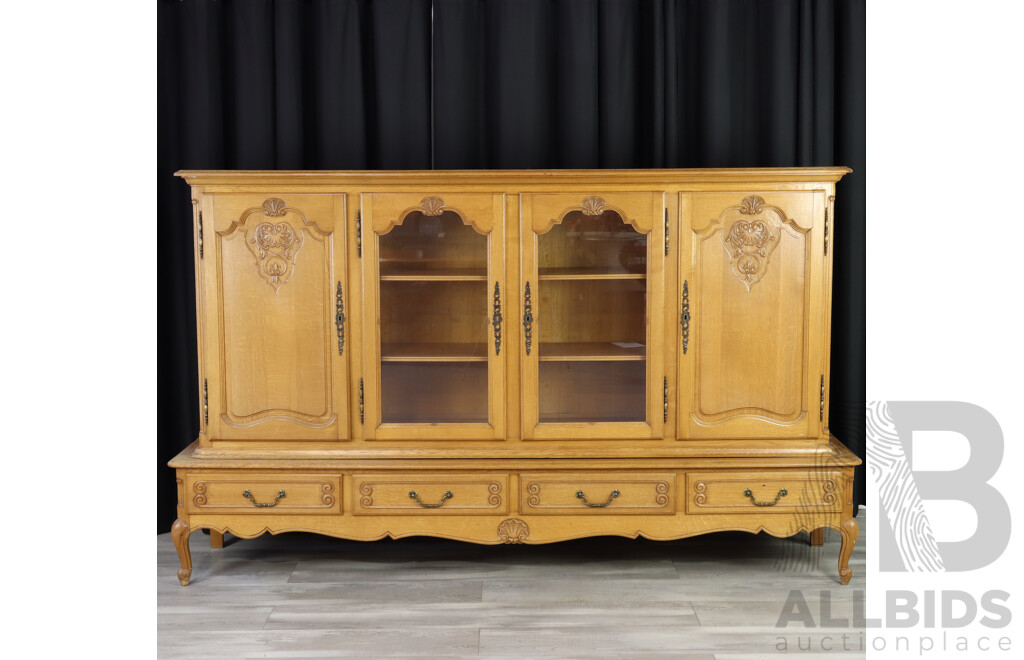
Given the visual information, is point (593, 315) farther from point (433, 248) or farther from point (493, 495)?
point (493, 495)

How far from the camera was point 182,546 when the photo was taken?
9.53 ft

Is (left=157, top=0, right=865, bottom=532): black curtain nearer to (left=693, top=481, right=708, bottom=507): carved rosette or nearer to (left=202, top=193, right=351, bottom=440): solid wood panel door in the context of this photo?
(left=202, top=193, right=351, bottom=440): solid wood panel door

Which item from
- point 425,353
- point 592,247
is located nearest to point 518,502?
point 425,353

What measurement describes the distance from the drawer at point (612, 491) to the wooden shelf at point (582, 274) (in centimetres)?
71

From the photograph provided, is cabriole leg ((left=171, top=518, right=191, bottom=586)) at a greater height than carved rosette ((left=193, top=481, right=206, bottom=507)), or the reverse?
carved rosette ((left=193, top=481, right=206, bottom=507))

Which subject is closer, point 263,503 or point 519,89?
point 263,503

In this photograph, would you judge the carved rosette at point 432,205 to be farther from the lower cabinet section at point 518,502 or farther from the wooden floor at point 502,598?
the wooden floor at point 502,598

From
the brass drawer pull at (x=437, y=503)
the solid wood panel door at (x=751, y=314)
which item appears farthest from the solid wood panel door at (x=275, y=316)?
the solid wood panel door at (x=751, y=314)

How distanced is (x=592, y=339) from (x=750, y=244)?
25.9 inches

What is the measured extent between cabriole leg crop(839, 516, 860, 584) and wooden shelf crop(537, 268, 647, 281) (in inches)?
46.0

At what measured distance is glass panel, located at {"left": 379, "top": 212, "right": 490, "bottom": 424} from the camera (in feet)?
9.49

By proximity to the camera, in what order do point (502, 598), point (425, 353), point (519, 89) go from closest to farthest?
point (502, 598) < point (425, 353) < point (519, 89)

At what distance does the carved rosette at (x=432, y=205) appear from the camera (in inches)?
112

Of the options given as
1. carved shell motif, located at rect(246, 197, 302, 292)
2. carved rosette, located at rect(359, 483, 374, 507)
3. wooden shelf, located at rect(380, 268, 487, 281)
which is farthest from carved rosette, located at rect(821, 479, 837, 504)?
carved shell motif, located at rect(246, 197, 302, 292)
